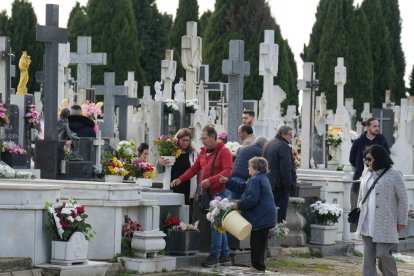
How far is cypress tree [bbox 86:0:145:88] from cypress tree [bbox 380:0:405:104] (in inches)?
715

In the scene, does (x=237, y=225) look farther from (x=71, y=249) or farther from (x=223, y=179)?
(x=71, y=249)

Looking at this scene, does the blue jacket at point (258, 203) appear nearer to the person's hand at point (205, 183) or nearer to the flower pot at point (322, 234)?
the person's hand at point (205, 183)

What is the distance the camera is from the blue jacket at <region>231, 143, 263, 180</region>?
15.3 m

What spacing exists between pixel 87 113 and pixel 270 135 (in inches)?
313

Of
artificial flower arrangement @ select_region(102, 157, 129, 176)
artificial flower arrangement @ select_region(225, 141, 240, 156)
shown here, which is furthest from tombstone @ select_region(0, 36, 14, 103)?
artificial flower arrangement @ select_region(225, 141, 240, 156)

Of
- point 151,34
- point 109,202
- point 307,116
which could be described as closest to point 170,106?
point 307,116

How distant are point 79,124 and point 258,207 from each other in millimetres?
5979

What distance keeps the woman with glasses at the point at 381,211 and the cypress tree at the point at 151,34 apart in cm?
5012

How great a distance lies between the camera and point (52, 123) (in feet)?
53.6

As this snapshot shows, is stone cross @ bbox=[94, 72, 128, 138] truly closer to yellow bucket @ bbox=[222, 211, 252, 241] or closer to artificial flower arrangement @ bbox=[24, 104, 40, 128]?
artificial flower arrangement @ bbox=[24, 104, 40, 128]

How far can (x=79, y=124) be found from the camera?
1945cm

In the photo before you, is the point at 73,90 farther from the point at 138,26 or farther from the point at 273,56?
the point at 138,26

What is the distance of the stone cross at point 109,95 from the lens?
1013 inches

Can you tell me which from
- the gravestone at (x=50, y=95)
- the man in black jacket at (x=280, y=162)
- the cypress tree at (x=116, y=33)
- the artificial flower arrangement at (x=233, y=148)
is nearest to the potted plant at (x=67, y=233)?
the gravestone at (x=50, y=95)
